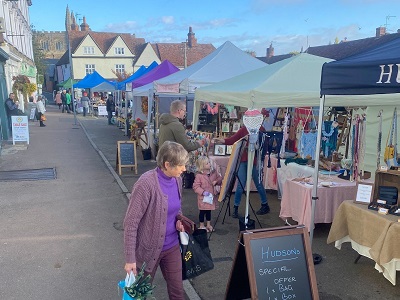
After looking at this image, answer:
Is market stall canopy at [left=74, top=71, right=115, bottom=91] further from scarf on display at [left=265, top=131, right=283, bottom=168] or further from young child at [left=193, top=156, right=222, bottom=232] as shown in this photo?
young child at [left=193, top=156, right=222, bottom=232]

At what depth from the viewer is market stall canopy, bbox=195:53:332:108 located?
17.0 ft

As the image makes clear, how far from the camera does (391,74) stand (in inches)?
122

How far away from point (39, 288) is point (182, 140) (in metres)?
2.83

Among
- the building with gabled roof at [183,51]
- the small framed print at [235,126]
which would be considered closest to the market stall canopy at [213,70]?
the small framed print at [235,126]

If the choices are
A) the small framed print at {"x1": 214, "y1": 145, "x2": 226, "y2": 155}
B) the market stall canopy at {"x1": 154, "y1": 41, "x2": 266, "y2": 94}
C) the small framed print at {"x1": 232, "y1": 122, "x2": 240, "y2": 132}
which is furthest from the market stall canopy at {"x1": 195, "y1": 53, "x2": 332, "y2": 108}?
the small framed print at {"x1": 232, "y1": 122, "x2": 240, "y2": 132}

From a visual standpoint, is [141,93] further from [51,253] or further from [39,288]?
[39,288]

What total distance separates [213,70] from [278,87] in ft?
12.4

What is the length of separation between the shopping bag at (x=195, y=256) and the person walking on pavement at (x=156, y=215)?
0.45ft

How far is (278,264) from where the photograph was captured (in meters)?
3.15

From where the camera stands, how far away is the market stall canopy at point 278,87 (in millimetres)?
5188

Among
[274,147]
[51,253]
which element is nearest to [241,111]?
[274,147]

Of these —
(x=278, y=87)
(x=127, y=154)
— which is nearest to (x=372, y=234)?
(x=278, y=87)

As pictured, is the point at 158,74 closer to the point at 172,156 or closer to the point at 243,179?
the point at 243,179

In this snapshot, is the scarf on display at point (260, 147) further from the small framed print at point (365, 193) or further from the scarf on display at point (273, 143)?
the small framed print at point (365, 193)
